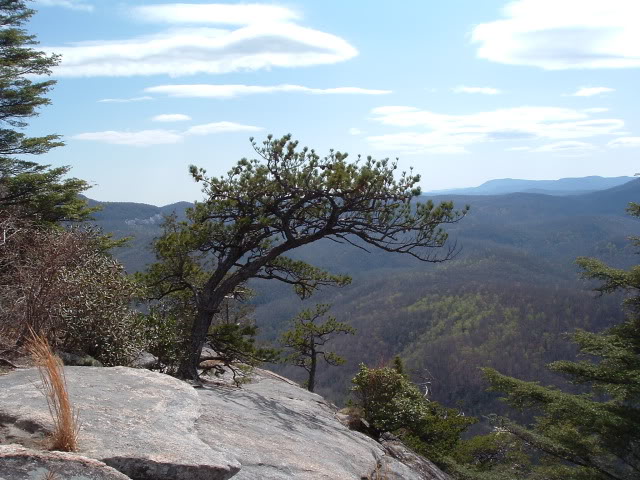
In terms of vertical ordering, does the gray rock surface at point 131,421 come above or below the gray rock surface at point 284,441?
above

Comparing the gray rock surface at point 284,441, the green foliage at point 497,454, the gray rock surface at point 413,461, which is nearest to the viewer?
the gray rock surface at point 284,441

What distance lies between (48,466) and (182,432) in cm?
160

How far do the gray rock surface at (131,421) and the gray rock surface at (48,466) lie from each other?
0.28 m

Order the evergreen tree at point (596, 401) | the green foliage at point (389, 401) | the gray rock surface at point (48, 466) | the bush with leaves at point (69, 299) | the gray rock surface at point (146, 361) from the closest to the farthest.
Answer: the gray rock surface at point (48, 466), the bush with leaves at point (69, 299), the gray rock surface at point (146, 361), the green foliage at point (389, 401), the evergreen tree at point (596, 401)

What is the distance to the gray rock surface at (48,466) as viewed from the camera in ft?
11.3

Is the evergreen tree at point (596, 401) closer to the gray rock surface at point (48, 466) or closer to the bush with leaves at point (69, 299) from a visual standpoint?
the bush with leaves at point (69, 299)

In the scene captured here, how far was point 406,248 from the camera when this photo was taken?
1215 cm

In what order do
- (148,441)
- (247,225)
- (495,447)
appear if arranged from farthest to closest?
(495,447) → (247,225) → (148,441)

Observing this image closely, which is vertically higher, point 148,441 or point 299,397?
point 148,441

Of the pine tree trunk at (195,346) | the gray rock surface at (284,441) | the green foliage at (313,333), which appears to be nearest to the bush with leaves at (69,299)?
the pine tree trunk at (195,346)

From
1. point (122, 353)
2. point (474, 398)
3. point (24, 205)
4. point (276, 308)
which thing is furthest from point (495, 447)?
point (276, 308)

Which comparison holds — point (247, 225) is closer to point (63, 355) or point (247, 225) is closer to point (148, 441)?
point (63, 355)

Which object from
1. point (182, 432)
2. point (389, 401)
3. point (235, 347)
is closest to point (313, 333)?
point (389, 401)

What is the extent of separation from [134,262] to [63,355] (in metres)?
173
